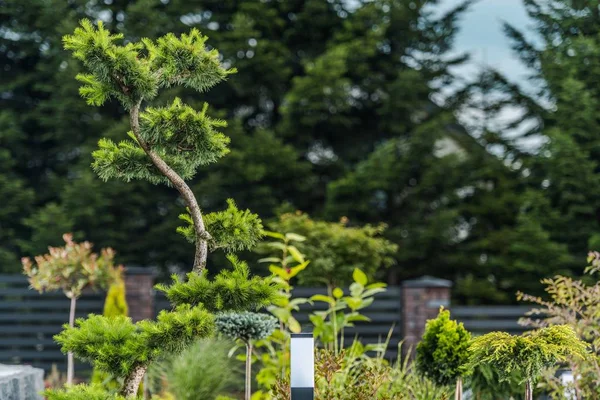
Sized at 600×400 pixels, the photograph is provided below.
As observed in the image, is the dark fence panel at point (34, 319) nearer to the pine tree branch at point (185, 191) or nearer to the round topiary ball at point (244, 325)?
the round topiary ball at point (244, 325)

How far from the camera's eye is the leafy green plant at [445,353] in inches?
208

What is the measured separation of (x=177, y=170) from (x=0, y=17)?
33.4 ft

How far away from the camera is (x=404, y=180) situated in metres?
12.4

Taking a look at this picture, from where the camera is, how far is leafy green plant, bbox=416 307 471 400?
5.29m

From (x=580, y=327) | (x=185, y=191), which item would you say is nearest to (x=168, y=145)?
(x=185, y=191)

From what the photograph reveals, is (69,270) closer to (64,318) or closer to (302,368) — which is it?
(64,318)

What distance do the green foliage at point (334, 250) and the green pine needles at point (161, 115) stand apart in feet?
12.8

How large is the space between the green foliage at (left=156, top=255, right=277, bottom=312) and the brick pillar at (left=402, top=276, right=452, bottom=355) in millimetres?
4125

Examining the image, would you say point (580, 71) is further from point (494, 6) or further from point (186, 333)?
point (186, 333)

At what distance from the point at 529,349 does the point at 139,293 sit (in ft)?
18.0

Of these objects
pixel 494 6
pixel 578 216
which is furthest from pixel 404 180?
pixel 494 6

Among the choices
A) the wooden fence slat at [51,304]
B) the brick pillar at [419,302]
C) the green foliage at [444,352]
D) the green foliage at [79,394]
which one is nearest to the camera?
the green foliage at [79,394]

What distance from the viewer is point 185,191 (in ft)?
15.2

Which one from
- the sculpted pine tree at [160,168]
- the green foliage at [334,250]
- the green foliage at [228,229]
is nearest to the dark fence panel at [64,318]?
the green foliage at [334,250]
